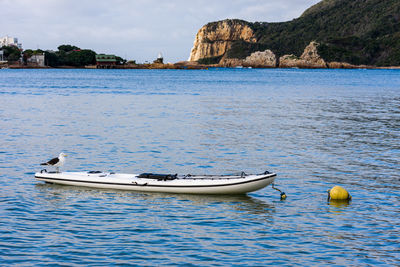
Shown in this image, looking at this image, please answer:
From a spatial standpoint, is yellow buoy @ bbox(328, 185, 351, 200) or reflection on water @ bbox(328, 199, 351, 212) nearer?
reflection on water @ bbox(328, 199, 351, 212)

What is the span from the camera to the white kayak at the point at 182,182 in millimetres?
20391

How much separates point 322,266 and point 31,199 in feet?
39.5

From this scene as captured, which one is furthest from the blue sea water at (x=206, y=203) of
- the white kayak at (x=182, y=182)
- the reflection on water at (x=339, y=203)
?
the white kayak at (x=182, y=182)

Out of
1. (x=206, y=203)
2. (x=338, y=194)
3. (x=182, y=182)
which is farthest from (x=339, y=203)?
(x=182, y=182)

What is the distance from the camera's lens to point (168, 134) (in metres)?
38.6

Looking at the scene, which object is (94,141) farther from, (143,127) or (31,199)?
(31,199)

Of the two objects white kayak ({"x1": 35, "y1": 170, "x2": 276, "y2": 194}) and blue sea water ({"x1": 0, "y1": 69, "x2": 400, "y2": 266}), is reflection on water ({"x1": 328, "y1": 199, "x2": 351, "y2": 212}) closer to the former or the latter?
blue sea water ({"x1": 0, "y1": 69, "x2": 400, "y2": 266})

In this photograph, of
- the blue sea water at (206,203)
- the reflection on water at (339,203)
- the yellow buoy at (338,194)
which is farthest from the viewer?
the yellow buoy at (338,194)

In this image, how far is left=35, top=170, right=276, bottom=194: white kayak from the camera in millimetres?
20391

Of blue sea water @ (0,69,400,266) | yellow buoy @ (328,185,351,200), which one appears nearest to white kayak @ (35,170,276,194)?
blue sea water @ (0,69,400,266)

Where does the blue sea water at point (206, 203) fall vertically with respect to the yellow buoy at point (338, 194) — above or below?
below

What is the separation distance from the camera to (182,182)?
67.8 ft

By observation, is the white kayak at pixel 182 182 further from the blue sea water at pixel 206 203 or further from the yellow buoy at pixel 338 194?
the yellow buoy at pixel 338 194

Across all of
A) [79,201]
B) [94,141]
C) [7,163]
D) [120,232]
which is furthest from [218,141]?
[120,232]
